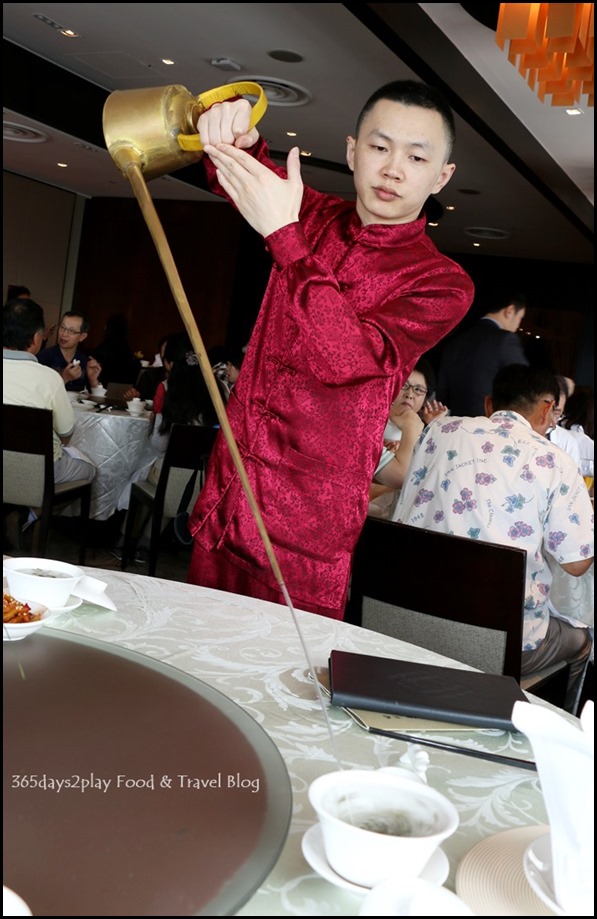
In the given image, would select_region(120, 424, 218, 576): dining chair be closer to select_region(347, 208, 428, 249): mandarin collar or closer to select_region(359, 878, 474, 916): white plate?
select_region(347, 208, 428, 249): mandarin collar

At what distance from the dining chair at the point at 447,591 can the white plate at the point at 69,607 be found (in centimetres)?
74

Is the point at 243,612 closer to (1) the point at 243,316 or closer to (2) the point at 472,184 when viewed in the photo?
(2) the point at 472,184

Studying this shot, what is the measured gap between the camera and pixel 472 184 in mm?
7395

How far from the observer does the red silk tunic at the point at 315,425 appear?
1.41 m

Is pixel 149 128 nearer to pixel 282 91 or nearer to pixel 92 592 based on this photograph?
pixel 92 592

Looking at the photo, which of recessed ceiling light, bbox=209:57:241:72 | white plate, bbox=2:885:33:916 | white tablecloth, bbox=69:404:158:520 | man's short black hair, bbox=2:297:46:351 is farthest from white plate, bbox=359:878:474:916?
recessed ceiling light, bbox=209:57:241:72

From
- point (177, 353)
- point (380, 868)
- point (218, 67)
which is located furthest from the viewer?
point (218, 67)

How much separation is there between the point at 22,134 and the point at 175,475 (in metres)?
4.86

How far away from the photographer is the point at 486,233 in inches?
367

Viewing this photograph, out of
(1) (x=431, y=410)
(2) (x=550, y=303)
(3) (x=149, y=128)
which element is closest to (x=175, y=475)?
(1) (x=431, y=410)

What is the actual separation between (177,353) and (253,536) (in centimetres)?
323

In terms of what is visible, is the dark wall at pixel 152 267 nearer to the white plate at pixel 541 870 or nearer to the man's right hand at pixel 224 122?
the man's right hand at pixel 224 122

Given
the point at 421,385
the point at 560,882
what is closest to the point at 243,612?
the point at 560,882

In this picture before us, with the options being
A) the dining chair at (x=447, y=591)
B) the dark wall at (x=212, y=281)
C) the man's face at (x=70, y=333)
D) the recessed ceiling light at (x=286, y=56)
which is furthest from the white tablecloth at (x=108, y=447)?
the dark wall at (x=212, y=281)
